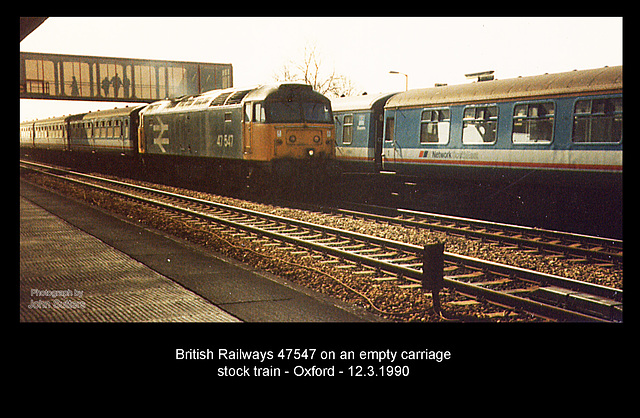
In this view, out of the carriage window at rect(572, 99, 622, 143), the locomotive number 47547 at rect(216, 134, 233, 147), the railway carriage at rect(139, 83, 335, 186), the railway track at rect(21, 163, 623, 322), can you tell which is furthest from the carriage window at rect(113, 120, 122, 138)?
the carriage window at rect(572, 99, 622, 143)

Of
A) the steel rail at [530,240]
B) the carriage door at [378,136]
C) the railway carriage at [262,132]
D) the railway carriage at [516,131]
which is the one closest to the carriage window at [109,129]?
the railway carriage at [262,132]

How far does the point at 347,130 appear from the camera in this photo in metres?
19.9

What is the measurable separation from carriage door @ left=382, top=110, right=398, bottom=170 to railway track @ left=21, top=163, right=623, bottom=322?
628 cm

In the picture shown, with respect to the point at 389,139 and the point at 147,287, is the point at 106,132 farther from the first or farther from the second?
the point at 147,287

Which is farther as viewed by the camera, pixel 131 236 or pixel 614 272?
pixel 131 236

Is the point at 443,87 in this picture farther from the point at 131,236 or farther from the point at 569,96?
the point at 131,236

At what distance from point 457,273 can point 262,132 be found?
972 cm

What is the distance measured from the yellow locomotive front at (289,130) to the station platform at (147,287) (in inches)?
244

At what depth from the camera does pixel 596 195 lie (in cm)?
1138

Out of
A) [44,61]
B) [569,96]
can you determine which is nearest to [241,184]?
[569,96]

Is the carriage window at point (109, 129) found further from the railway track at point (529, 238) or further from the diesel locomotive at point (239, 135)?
the railway track at point (529, 238)

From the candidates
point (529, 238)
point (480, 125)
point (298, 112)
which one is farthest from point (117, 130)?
point (529, 238)

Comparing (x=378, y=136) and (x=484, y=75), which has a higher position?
(x=484, y=75)

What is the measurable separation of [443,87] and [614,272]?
8588 millimetres
